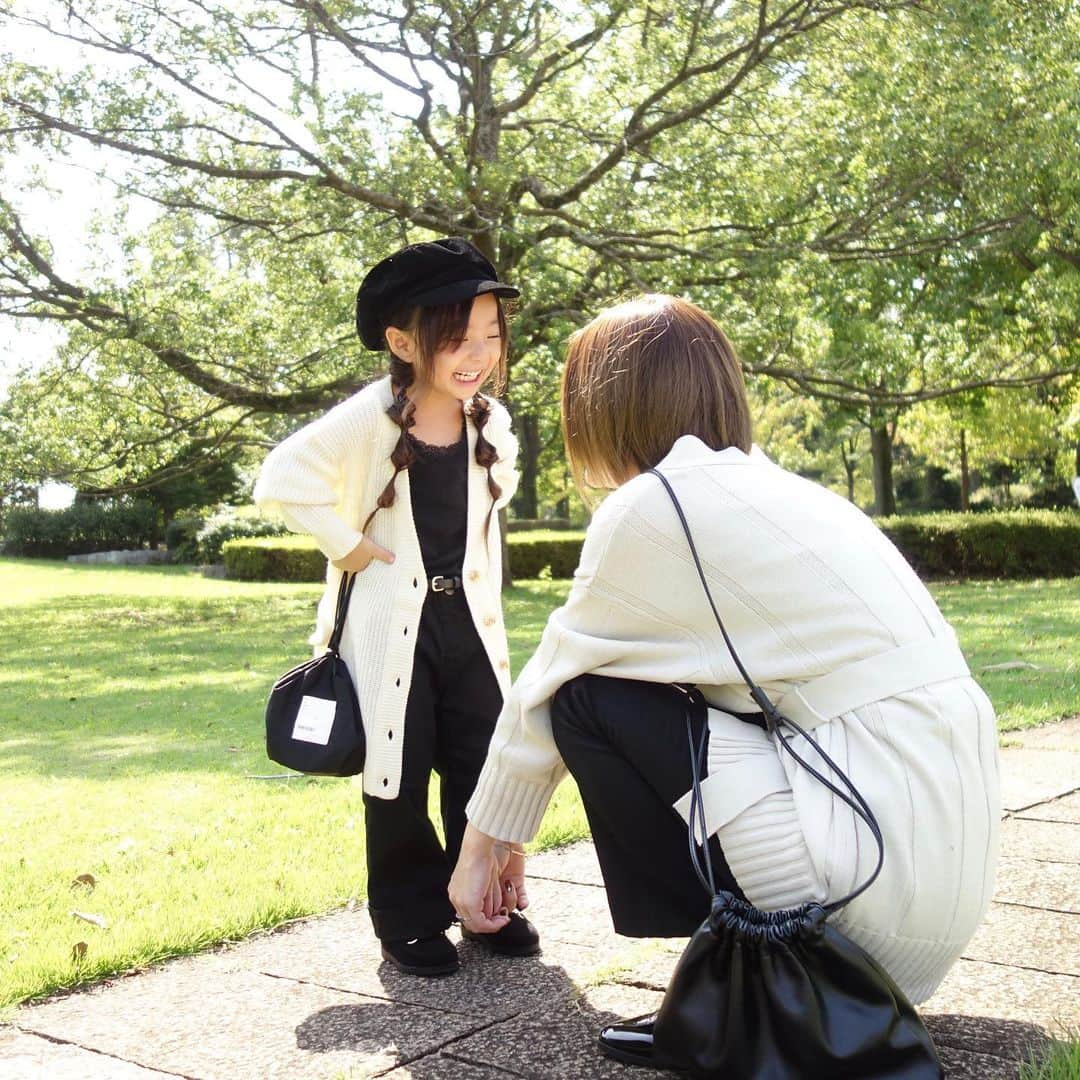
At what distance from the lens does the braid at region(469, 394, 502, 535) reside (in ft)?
11.7

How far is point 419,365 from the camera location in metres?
3.46

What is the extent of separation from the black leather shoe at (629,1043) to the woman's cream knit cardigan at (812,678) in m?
0.49

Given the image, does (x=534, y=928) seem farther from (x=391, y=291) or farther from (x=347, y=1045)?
(x=391, y=291)

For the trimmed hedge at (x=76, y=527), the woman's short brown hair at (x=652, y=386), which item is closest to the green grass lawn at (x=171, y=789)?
the woman's short brown hair at (x=652, y=386)

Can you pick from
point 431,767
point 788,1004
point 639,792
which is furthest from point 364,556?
point 788,1004

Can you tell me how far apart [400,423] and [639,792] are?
1.42 metres

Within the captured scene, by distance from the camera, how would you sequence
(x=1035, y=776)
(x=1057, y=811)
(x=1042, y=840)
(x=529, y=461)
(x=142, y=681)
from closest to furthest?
1. (x=1042, y=840)
2. (x=1057, y=811)
3. (x=1035, y=776)
4. (x=142, y=681)
5. (x=529, y=461)

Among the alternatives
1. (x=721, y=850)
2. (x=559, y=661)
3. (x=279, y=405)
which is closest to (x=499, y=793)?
(x=559, y=661)

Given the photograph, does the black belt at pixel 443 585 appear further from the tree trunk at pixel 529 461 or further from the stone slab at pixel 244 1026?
the tree trunk at pixel 529 461

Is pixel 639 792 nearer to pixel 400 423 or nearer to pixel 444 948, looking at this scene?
pixel 444 948

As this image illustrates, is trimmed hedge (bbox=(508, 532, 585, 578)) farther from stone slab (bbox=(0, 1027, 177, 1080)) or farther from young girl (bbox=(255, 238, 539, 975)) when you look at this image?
stone slab (bbox=(0, 1027, 177, 1080))

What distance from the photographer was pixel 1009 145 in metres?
14.1

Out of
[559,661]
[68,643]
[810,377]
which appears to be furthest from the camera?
[810,377]

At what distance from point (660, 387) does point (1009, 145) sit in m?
13.2
